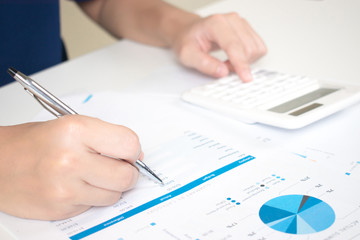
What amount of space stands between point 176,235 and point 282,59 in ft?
1.63

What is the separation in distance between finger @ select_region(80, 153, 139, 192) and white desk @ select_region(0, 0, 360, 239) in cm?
29

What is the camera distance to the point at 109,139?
47 centimetres

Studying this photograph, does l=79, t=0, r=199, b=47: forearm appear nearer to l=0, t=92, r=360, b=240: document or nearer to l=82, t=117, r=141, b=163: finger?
l=0, t=92, r=360, b=240: document

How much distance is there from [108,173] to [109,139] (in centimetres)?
4

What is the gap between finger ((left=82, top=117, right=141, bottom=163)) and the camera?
0.46 m

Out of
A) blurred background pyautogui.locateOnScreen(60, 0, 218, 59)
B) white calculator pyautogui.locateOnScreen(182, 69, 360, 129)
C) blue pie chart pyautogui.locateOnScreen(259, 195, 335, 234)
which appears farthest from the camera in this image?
blurred background pyautogui.locateOnScreen(60, 0, 218, 59)

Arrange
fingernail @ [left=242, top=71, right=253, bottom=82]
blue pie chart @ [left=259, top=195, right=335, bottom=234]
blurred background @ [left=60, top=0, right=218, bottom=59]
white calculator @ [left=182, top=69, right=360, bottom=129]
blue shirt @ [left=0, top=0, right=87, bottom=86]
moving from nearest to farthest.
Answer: blue pie chart @ [left=259, top=195, right=335, bottom=234] < white calculator @ [left=182, top=69, right=360, bottom=129] < fingernail @ [left=242, top=71, right=253, bottom=82] < blue shirt @ [left=0, top=0, right=87, bottom=86] < blurred background @ [left=60, top=0, right=218, bottom=59]

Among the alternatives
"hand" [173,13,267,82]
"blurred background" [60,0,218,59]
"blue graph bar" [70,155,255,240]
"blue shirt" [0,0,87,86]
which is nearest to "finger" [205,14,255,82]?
"hand" [173,13,267,82]

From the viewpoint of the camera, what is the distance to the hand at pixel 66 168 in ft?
1.51

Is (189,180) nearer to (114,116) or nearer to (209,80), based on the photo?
(114,116)

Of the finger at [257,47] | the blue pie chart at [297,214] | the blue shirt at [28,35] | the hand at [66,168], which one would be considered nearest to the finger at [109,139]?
the hand at [66,168]

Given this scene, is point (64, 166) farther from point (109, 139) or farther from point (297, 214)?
point (297, 214)

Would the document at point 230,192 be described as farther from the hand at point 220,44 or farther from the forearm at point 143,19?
the forearm at point 143,19

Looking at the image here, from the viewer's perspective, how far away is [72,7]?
200cm
